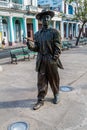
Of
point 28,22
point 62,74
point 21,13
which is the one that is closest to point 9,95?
point 62,74

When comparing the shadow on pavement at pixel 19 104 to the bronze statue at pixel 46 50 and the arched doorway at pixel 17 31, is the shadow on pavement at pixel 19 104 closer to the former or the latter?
the bronze statue at pixel 46 50

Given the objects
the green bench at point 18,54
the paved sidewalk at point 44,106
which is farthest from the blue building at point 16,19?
the paved sidewalk at point 44,106

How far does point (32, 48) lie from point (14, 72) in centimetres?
460

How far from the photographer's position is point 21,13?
26656 millimetres

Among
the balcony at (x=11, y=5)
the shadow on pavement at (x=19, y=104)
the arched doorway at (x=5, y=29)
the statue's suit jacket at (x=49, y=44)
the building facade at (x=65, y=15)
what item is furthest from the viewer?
the building facade at (x=65, y=15)

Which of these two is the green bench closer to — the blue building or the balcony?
the blue building

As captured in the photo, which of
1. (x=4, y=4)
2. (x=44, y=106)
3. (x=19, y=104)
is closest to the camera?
(x=44, y=106)

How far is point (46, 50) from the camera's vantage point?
4789 mm

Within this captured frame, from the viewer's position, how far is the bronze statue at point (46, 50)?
4.73m

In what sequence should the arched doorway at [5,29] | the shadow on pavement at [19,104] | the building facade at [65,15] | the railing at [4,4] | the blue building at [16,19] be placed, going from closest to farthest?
the shadow on pavement at [19,104] → the railing at [4,4] → the blue building at [16,19] → the arched doorway at [5,29] → the building facade at [65,15]

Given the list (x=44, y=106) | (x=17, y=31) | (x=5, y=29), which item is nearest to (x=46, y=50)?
(x=44, y=106)

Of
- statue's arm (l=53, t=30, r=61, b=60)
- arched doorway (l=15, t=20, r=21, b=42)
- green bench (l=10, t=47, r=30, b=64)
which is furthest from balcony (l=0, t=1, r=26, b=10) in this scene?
statue's arm (l=53, t=30, r=61, b=60)

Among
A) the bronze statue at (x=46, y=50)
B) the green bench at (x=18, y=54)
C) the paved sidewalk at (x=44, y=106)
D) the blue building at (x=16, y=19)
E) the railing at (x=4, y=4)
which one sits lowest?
the paved sidewalk at (x=44, y=106)

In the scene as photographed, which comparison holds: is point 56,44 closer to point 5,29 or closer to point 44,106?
point 44,106
